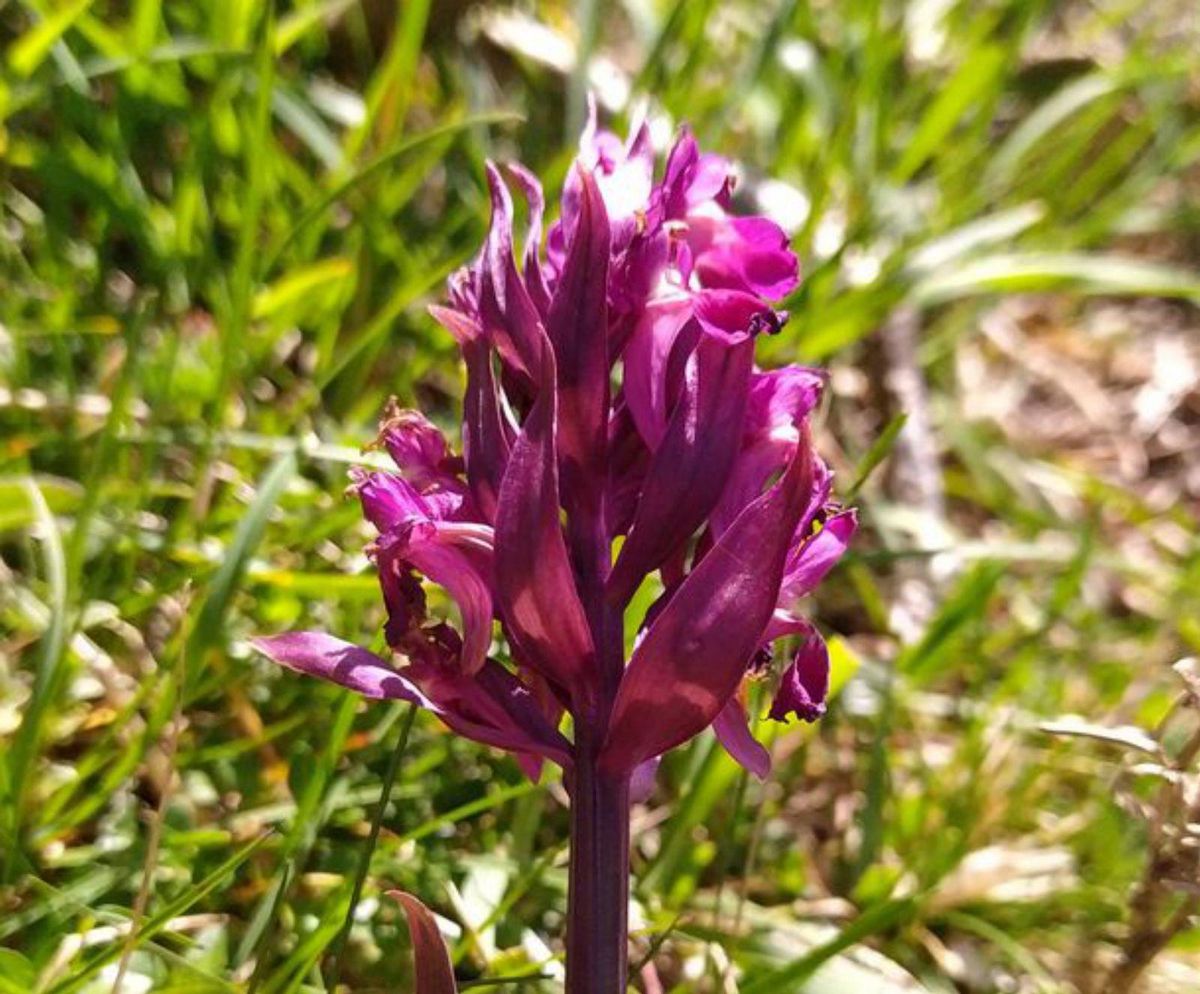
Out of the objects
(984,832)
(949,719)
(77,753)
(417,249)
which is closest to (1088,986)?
(984,832)

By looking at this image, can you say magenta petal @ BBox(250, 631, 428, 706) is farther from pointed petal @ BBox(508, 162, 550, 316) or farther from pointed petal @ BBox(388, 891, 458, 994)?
pointed petal @ BBox(508, 162, 550, 316)

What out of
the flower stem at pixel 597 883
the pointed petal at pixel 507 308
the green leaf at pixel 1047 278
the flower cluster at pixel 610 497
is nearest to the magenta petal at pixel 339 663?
the flower cluster at pixel 610 497

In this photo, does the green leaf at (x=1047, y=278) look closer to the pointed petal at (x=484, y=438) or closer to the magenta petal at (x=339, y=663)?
the pointed petal at (x=484, y=438)

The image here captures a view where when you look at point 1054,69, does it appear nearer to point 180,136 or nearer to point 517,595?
point 180,136

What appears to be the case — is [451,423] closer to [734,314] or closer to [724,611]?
[734,314]

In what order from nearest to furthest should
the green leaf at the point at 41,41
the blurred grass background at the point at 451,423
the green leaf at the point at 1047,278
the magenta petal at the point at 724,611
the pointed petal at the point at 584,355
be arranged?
the magenta petal at the point at 724,611
the pointed petal at the point at 584,355
the blurred grass background at the point at 451,423
the green leaf at the point at 41,41
the green leaf at the point at 1047,278

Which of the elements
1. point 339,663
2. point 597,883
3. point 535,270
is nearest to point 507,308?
point 535,270

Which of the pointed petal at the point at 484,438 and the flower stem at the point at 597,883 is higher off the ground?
the pointed petal at the point at 484,438

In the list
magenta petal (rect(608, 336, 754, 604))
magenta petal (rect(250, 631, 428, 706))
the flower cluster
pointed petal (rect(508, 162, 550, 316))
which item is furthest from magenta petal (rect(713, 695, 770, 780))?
pointed petal (rect(508, 162, 550, 316))
